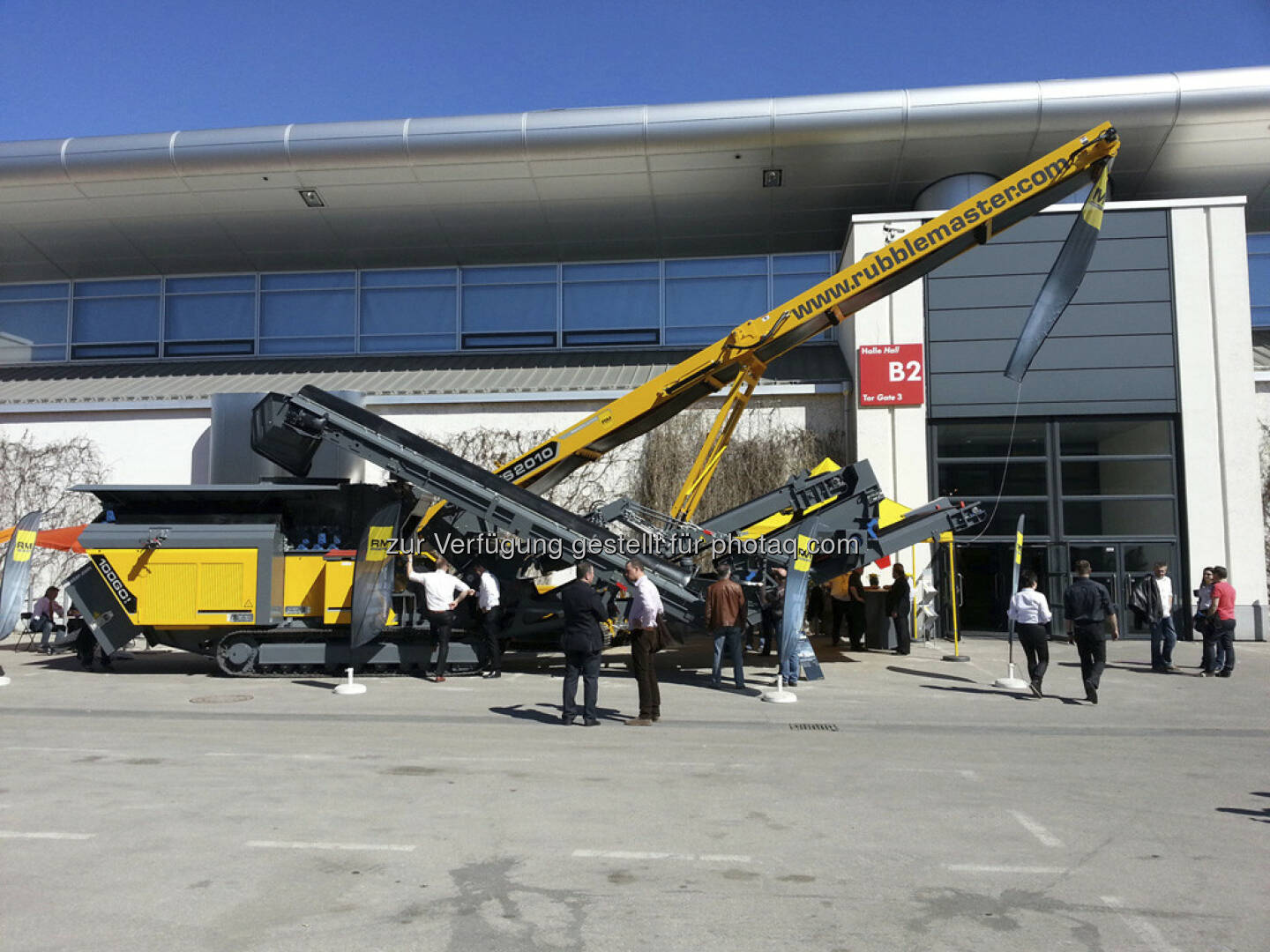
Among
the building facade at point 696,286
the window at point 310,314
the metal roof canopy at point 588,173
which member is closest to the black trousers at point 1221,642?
the building facade at point 696,286

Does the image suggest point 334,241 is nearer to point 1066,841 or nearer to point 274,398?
point 274,398

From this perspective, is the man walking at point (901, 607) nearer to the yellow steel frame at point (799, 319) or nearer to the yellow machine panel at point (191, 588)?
the yellow steel frame at point (799, 319)

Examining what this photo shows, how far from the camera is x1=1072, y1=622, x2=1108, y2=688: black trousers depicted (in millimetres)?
11044

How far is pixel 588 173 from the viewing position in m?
21.2

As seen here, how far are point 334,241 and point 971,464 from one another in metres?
15.7

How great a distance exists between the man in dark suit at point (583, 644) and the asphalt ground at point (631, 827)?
1.18ft

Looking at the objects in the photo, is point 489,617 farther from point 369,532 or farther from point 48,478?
point 48,478

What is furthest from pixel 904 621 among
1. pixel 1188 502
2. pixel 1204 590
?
pixel 1188 502

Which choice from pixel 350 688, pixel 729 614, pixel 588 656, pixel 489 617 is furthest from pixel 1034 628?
pixel 350 688

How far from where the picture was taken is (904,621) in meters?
16.6

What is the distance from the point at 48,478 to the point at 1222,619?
77.4ft

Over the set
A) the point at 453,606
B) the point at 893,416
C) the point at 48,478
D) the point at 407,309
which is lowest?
the point at 453,606

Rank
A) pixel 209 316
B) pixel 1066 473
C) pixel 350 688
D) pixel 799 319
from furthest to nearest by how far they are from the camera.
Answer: pixel 209 316, pixel 1066 473, pixel 799 319, pixel 350 688

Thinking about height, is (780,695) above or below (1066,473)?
below
